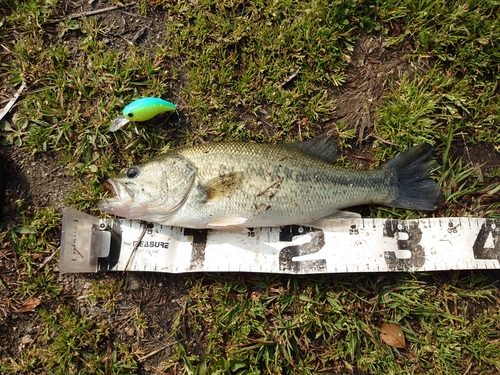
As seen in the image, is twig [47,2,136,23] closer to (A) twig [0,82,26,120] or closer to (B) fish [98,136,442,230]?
(A) twig [0,82,26,120]

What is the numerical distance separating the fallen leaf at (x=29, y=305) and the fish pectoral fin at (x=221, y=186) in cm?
209

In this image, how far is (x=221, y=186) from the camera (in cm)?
351

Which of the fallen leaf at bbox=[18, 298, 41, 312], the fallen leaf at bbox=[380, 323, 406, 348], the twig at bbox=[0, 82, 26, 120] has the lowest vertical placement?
the fallen leaf at bbox=[380, 323, 406, 348]

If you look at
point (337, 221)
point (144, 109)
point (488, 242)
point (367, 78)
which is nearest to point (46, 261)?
point (144, 109)

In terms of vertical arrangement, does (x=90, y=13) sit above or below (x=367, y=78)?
above

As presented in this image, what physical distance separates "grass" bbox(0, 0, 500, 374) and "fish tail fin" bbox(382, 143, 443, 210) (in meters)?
0.18

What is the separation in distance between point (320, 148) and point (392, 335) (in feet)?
6.77

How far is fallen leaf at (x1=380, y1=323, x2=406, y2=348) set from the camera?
3.78 meters

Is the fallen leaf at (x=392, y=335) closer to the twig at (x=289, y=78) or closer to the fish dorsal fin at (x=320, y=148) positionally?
the fish dorsal fin at (x=320, y=148)

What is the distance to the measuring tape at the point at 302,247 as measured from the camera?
375 centimetres

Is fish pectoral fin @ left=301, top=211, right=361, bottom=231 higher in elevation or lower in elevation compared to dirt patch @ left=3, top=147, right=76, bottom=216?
lower

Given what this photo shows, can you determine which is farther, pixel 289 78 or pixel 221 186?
pixel 289 78

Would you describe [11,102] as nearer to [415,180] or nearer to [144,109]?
[144,109]

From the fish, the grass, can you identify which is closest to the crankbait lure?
the grass
